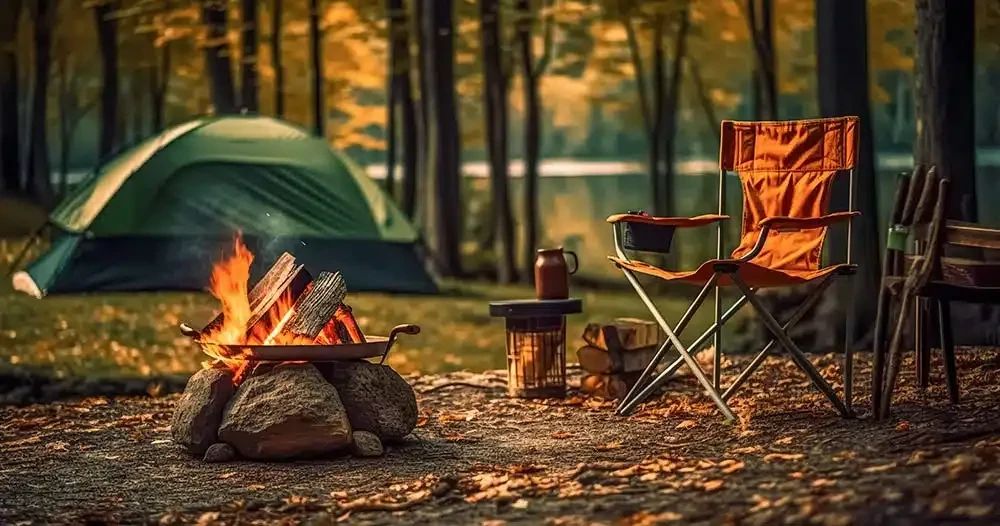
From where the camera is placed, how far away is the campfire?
5367 millimetres

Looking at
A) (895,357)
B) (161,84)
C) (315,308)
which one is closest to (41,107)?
(161,84)

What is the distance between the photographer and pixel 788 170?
6176 mm

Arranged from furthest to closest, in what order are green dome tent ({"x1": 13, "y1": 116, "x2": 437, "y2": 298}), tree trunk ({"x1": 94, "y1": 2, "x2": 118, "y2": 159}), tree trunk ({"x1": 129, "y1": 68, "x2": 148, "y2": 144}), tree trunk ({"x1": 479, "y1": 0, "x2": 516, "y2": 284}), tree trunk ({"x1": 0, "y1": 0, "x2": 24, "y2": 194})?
tree trunk ({"x1": 129, "y1": 68, "x2": 148, "y2": 144})
tree trunk ({"x1": 0, "y1": 0, "x2": 24, "y2": 194})
tree trunk ({"x1": 94, "y1": 2, "x2": 118, "y2": 159})
tree trunk ({"x1": 479, "y1": 0, "x2": 516, "y2": 284})
green dome tent ({"x1": 13, "y1": 116, "x2": 437, "y2": 298})

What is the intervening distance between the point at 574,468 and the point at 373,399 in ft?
3.48

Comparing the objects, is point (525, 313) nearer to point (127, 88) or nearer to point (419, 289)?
point (419, 289)

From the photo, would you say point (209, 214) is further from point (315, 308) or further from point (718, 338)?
point (718, 338)

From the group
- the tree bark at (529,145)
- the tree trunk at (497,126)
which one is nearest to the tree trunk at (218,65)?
the tree trunk at (497,126)

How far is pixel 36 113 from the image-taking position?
19.3 metres

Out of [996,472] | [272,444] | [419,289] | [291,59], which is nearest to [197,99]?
[291,59]

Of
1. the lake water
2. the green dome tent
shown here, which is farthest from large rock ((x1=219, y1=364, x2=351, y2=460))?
the lake water

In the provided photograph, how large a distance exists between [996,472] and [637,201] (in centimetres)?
3353

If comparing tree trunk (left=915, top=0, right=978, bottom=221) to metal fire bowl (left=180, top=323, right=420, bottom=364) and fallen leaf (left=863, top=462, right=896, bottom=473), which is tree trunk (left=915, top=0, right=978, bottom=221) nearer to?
metal fire bowl (left=180, top=323, right=420, bottom=364)

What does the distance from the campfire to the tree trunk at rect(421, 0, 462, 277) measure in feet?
24.5

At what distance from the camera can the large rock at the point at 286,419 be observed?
5340 millimetres
